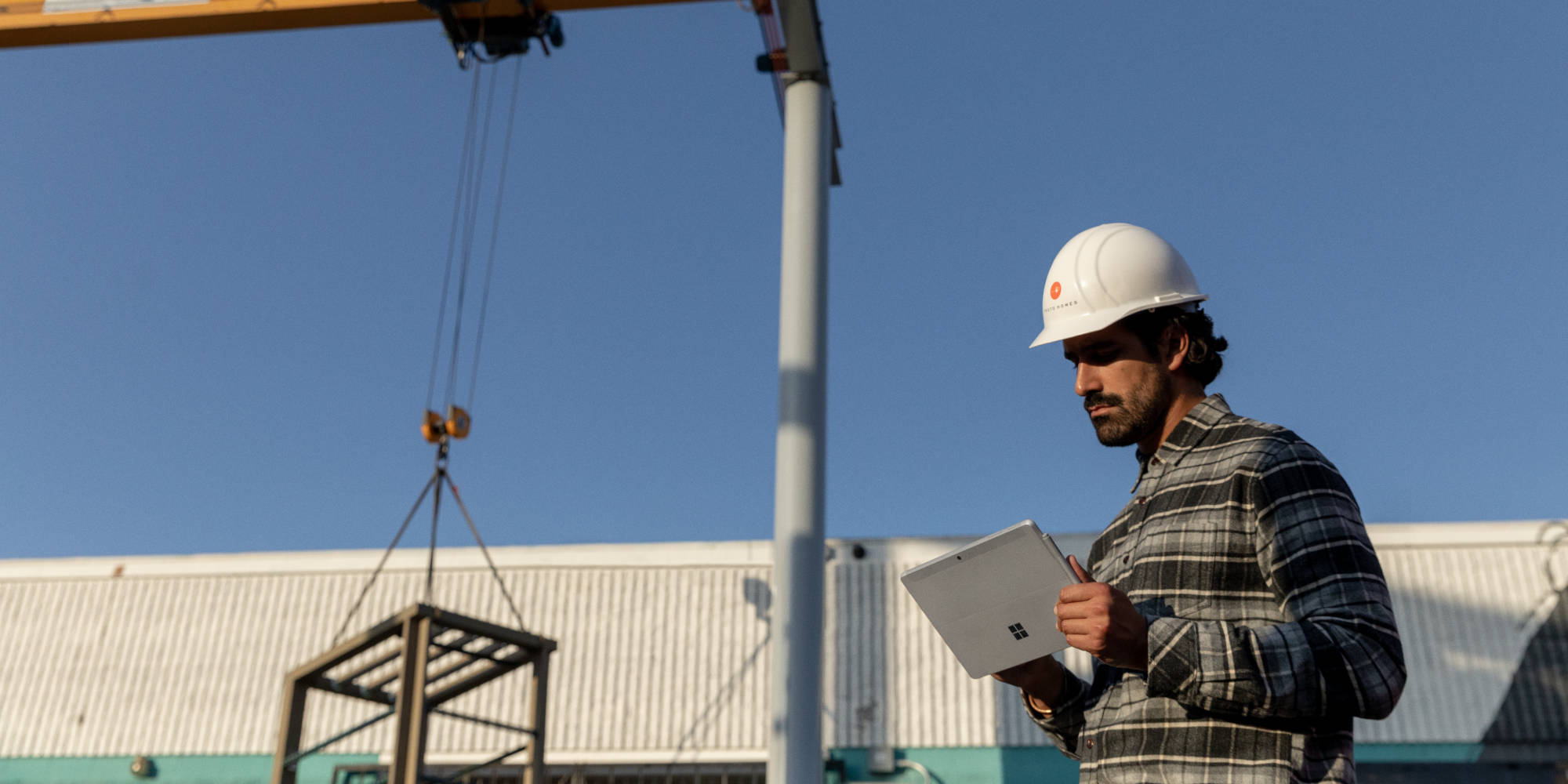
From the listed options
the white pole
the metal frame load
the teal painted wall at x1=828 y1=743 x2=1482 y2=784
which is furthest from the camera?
the teal painted wall at x1=828 y1=743 x2=1482 y2=784

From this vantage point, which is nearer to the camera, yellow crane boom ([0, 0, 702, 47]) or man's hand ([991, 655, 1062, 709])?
man's hand ([991, 655, 1062, 709])

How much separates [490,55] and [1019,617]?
13351mm

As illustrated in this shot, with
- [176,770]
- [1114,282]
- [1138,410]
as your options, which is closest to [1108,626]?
[1138,410]

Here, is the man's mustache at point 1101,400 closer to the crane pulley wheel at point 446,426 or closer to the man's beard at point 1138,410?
the man's beard at point 1138,410

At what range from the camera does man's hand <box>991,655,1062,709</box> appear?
295 centimetres

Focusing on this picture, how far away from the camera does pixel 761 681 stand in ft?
67.6

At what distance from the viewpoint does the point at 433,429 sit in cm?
1363

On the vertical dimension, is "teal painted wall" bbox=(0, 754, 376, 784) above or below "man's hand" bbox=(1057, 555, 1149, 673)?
above

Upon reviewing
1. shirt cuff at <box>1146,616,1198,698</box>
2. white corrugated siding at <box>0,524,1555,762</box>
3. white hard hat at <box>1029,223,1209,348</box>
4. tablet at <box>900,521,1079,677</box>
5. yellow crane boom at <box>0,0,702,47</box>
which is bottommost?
shirt cuff at <box>1146,616,1198,698</box>

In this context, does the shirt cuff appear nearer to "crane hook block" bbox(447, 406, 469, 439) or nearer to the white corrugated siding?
"crane hook block" bbox(447, 406, 469, 439)

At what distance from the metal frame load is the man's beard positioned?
27.3 feet

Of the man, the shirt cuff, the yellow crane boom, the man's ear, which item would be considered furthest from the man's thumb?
the yellow crane boom

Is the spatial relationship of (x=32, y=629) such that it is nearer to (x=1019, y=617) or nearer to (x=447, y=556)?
(x=447, y=556)

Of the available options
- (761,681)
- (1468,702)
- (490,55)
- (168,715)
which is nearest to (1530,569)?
(1468,702)
